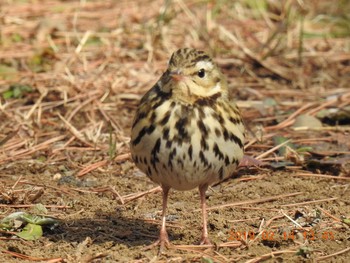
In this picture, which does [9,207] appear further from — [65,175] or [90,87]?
[90,87]

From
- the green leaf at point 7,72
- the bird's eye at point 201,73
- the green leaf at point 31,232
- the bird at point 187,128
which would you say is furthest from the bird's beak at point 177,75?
the green leaf at point 7,72

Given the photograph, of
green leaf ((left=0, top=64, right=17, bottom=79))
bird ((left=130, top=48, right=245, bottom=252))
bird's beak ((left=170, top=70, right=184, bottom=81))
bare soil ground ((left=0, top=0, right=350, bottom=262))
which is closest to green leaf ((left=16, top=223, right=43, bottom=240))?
bare soil ground ((left=0, top=0, right=350, bottom=262))

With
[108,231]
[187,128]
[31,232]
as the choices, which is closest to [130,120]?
[108,231]

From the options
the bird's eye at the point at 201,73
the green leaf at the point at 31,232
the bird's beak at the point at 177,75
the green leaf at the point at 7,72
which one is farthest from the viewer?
the green leaf at the point at 7,72

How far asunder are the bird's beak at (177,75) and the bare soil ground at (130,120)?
953 millimetres

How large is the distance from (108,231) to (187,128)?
3.13ft

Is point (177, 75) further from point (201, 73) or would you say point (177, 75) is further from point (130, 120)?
point (130, 120)

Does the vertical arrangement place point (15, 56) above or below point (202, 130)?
below

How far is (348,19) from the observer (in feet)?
30.4

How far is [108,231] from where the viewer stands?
186 inches

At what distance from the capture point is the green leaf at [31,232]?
4559mm

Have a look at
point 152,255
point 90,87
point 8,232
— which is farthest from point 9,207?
point 90,87

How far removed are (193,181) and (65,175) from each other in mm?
1729

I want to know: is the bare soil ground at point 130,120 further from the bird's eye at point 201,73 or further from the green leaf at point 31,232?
the bird's eye at point 201,73
